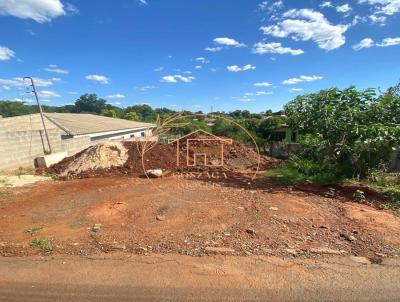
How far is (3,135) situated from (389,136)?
11.0m

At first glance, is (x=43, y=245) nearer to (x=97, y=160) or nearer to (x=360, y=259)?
(x=360, y=259)

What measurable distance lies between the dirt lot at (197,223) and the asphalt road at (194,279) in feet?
0.82

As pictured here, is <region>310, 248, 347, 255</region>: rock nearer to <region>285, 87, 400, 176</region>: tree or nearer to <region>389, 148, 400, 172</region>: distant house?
<region>285, 87, 400, 176</region>: tree

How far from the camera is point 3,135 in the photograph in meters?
10.5

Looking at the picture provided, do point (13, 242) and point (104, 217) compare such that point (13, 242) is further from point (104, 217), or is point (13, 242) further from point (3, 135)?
point (3, 135)

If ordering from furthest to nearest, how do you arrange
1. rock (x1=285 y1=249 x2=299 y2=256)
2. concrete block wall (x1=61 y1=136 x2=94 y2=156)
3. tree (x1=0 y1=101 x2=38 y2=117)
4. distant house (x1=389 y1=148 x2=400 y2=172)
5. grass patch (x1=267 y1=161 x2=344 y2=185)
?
tree (x1=0 y1=101 x2=38 y2=117)
concrete block wall (x1=61 y1=136 x2=94 y2=156)
distant house (x1=389 y1=148 x2=400 y2=172)
grass patch (x1=267 y1=161 x2=344 y2=185)
rock (x1=285 y1=249 x2=299 y2=256)

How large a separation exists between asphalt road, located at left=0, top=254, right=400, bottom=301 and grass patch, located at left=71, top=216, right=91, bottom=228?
116cm

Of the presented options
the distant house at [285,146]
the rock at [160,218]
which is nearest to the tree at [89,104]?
the distant house at [285,146]

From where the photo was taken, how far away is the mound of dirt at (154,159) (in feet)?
34.7

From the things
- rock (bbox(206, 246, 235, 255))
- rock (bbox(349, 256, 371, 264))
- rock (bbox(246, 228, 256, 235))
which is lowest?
→ rock (bbox(349, 256, 371, 264))

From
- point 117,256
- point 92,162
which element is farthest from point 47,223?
point 92,162

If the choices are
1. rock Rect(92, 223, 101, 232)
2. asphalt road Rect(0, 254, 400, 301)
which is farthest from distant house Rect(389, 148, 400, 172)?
rock Rect(92, 223, 101, 232)

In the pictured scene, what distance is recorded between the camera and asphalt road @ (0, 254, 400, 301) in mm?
3160

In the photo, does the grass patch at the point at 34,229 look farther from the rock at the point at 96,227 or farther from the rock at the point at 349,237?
the rock at the point at 349,237
